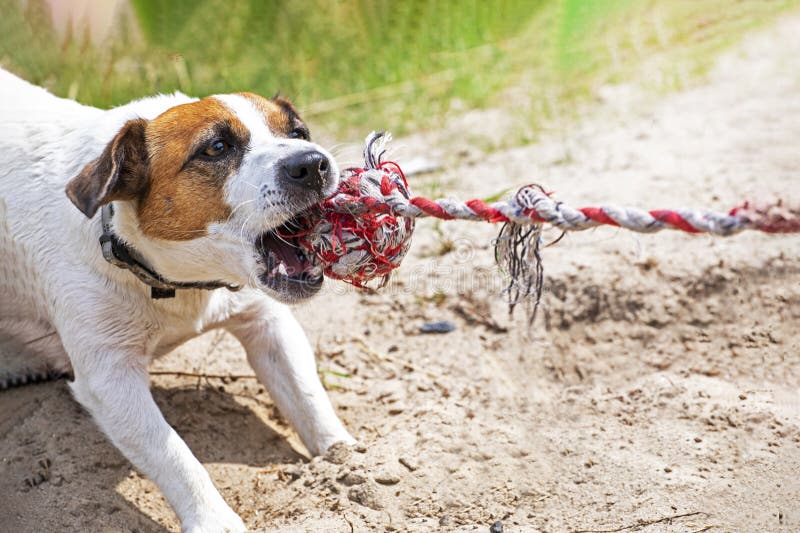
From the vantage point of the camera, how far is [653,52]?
7.42 m

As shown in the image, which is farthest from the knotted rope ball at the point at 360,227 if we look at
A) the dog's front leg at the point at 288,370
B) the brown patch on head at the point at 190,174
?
the dog's front leg at the point at 288,370

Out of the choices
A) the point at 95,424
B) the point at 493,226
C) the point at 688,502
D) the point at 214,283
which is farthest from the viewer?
the point at 493,226

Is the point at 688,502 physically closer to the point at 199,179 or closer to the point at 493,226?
the point at 199,179

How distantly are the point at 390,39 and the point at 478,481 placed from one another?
5.31 meters

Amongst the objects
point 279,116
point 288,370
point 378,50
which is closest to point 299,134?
point 279,116

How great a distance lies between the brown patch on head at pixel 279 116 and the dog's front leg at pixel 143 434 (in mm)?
1026

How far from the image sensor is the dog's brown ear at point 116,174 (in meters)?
3.06

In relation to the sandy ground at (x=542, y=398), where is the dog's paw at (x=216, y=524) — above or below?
below

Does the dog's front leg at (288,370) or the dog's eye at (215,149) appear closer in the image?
the dog's eye at (215,149)

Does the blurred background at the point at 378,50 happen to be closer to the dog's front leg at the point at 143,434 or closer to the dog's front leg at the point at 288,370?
the dog's front leg at the point at 288,370

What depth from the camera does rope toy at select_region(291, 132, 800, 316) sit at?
2.69m

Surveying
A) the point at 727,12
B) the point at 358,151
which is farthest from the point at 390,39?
the point at 727,12

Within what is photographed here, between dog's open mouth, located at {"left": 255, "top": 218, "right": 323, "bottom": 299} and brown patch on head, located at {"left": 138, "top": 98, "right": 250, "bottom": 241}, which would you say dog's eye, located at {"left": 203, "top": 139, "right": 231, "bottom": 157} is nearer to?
brown patch on head, located at {"left": 138, "top": 98, "right": 250, "bottom": 241}

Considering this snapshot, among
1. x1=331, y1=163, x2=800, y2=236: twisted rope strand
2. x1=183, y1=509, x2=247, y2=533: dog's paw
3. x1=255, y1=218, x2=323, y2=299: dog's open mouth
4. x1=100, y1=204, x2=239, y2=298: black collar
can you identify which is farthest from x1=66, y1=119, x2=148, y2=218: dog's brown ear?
x1=183, y1=509, x2=247, y2=533: dog's paw
